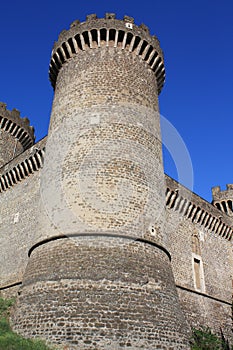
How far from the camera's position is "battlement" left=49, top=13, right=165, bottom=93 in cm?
1300

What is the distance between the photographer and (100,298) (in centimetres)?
842

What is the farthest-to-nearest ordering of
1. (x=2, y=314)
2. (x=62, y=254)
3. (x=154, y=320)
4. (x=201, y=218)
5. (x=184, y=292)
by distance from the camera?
1. (x=201, y=218)
2. (x=184, y=292)
3. (x=2, y=314)
4. (x=62, y=254)
5. (x=154, y=320)

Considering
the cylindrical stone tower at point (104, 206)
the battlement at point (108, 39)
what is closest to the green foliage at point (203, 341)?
the cylindrical stone tower at point (104, 206)

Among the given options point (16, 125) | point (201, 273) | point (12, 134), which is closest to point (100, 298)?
point (201, 273)

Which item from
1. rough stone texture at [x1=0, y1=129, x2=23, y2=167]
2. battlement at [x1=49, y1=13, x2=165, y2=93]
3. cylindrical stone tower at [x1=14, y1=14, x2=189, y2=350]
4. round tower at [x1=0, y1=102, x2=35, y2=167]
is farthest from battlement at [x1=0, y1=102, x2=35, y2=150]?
cylindrical stone tower at [x1=14, y1=14, x2=189, y2=350]

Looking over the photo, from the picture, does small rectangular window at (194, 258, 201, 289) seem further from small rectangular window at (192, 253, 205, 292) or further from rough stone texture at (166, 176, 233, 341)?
rough stone texture at (166, 176, 233, 341)

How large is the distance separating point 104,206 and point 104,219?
1.26ft

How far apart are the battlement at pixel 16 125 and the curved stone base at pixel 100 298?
43.5ft

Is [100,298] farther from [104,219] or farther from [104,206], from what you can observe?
[104,206]

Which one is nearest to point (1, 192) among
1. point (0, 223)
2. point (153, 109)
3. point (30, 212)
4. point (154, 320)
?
point (0, 223)

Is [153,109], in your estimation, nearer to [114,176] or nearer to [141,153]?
[141,153]

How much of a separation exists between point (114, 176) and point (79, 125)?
222 centimetres

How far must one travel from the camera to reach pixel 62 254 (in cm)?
937

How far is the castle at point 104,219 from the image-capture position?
27.8 feet
